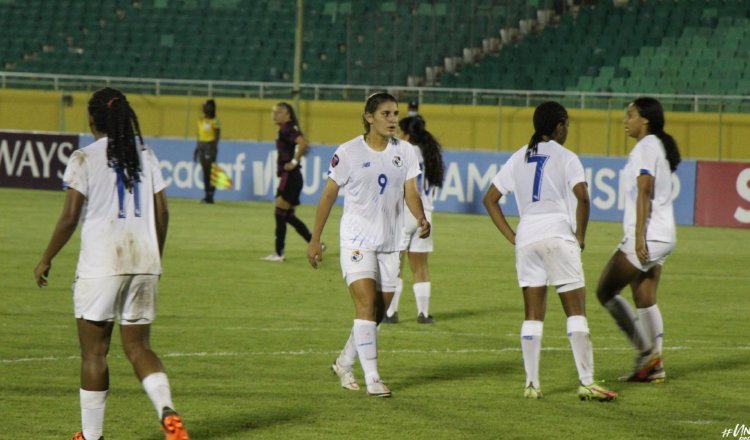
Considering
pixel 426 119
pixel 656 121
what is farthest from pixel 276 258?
pixel 426 119

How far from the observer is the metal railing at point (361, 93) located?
31406 millimetres

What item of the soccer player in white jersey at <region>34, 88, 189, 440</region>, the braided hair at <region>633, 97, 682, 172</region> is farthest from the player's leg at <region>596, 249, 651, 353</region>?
the soccer player in white jersey at <region>34, 88, 189, 440</region>

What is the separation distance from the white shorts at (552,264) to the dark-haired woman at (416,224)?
171 inches

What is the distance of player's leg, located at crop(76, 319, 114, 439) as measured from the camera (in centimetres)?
706

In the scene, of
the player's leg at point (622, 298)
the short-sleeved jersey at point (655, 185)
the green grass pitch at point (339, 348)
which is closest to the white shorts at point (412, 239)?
the green grass pitch at point (339, 348)

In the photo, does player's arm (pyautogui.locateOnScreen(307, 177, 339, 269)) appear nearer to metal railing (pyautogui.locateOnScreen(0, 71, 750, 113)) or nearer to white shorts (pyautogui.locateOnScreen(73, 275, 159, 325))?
white shorts (pyautogui.locateOnScreen(73, 275, 159, 325))

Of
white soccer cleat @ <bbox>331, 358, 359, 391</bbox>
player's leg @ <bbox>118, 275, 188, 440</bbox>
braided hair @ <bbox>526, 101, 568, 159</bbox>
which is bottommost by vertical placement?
white soccer cleat @ <bbox>331, 358, 359, 391</bbox>

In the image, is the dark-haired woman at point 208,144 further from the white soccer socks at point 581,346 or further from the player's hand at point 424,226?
the white soccer socks at point 581,346

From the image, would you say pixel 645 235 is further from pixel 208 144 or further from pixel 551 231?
pixel 208 144

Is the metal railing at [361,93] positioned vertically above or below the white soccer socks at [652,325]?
above

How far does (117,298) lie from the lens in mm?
7012

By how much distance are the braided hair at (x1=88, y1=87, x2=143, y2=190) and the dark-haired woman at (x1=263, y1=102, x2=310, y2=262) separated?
11.3 metres

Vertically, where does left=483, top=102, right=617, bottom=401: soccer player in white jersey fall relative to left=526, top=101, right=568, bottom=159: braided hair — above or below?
below

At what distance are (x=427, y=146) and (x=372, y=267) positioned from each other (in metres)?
4.89
